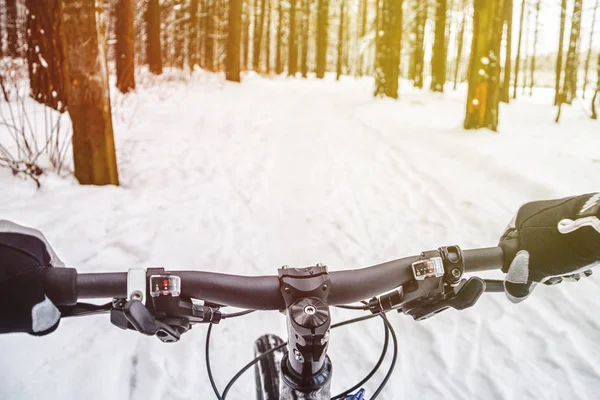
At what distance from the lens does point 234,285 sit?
4.01 feet

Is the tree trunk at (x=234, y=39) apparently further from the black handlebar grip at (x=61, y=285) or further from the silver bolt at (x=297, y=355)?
the silver bolt at (x=297, y=355)

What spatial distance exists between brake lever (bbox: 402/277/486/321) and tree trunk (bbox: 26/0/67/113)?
577 cm

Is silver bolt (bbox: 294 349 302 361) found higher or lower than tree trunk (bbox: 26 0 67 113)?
lower

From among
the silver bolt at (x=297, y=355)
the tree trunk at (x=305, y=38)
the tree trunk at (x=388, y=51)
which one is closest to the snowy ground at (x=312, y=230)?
the silver bolt at (x=297, y=355)

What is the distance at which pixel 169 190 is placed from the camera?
17.8 ft

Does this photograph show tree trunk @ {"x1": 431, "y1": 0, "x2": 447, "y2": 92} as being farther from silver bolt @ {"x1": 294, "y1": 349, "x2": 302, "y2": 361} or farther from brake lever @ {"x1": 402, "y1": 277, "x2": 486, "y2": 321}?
silver bolt @ {"x1": 294, "y1": 349, "x2": 302, "y2": 361}

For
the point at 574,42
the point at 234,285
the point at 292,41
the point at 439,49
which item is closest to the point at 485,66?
the point at 574,42

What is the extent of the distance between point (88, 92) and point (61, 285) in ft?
13.7

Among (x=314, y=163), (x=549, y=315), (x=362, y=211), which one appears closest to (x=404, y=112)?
(x=314, y=163)

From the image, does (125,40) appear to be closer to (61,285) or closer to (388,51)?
(388,51)

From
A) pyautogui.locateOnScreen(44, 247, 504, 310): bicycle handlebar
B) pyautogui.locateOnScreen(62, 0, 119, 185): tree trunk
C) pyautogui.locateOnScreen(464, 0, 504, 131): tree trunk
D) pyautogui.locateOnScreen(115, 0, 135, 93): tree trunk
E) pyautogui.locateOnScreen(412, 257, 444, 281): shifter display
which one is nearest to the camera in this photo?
pyautogui.locateOnScreen(44, 247, 504, 310): bicycle handlebar

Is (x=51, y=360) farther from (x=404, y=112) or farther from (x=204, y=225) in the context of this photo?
(x=404, y=112)

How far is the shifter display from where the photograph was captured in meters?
1.28

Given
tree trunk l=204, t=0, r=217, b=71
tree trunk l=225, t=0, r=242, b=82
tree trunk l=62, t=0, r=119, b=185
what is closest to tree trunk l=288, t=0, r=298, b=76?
tree trunk l=204, t=0, r=217, b=71
